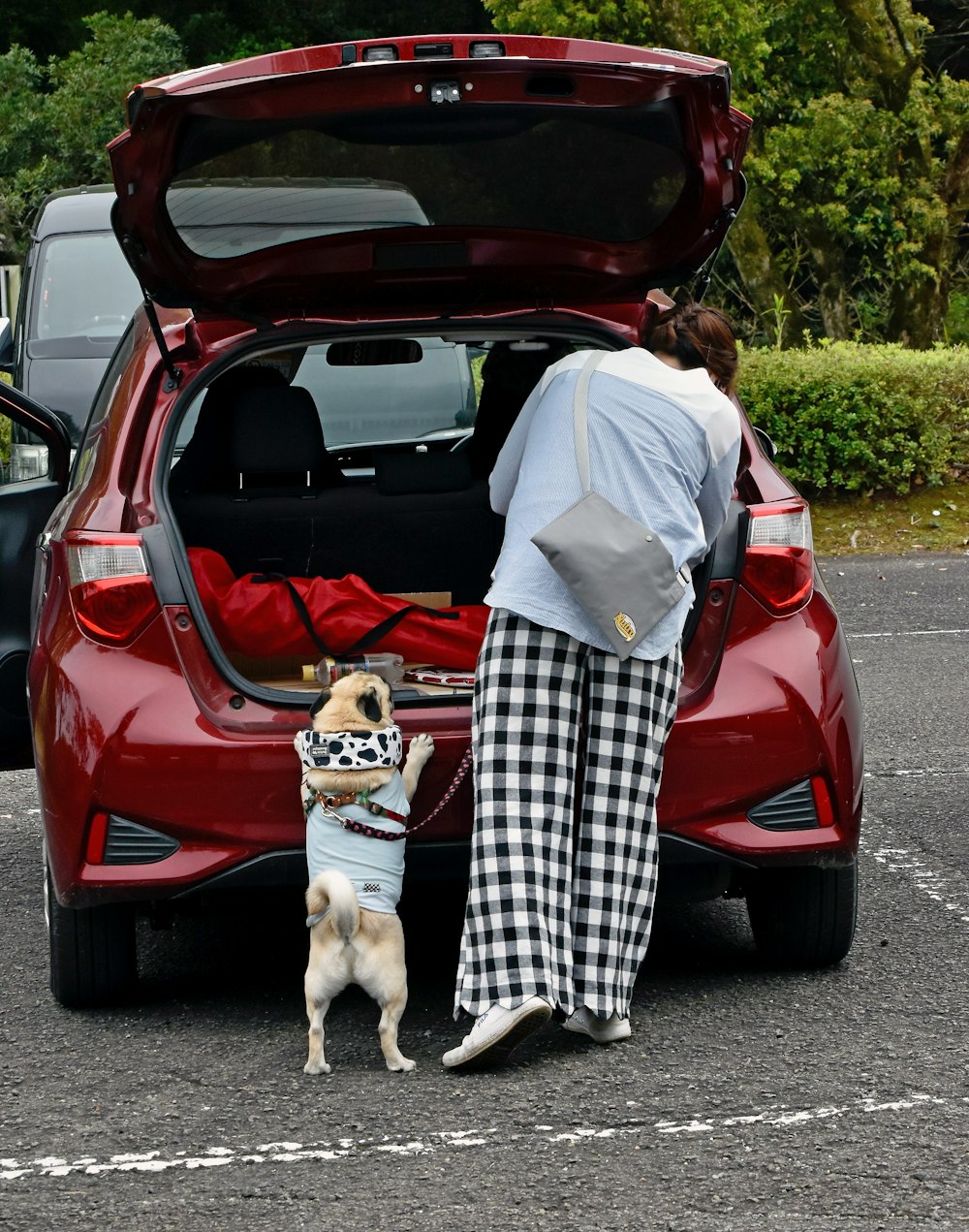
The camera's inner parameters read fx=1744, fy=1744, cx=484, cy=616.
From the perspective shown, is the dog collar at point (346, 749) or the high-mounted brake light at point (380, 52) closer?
the high-mounted brake light at point (380, 52)

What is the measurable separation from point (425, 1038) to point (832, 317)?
18.0 m

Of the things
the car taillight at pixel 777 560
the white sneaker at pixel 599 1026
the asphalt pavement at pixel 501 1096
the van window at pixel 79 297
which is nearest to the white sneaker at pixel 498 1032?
the asphalt pavement at pixel 501 1096

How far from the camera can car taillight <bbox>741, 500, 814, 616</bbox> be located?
149 inches

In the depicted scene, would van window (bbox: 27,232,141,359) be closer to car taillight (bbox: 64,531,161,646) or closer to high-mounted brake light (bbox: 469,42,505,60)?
car taillight (bbox: 64,531,161,646)

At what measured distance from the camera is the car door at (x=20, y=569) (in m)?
4.55

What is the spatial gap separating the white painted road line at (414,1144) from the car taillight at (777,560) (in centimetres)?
110

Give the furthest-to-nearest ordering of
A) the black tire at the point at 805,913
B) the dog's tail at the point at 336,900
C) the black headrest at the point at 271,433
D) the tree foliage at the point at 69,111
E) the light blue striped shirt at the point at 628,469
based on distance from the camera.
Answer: the tree foliage at the point at 69,111 → the black headrest at the point at 271,433 → the black tire at the point at 805,913 → the light blue striped shirt at the point at 628,469 → the dog's tail at the point at 336,900

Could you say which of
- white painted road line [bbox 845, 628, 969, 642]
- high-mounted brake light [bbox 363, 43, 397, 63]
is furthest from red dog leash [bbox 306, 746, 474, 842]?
white painted road line [bbox 845, 628, 969, 642]

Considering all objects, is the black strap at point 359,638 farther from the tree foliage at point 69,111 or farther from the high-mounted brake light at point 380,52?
the tree foliage at point 69,111

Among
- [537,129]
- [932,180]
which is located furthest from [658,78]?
[932,180]

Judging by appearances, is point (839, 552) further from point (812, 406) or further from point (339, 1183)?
point (339, 1183)

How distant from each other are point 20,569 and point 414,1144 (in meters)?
2.15

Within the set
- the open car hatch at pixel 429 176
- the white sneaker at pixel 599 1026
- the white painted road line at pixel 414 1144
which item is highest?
the open car hatch at pixel 429 176

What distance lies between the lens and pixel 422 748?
12.0 ft
